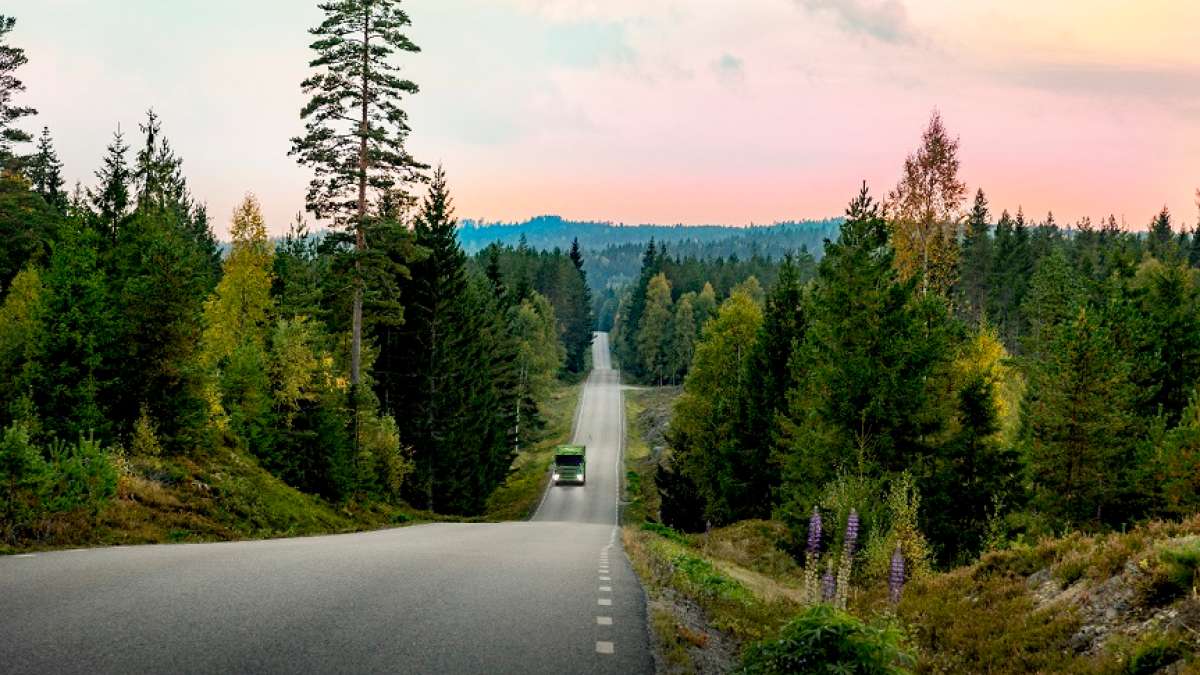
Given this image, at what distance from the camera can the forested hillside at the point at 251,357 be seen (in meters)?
22.3

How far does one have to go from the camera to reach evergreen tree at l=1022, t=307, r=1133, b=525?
28609 mm

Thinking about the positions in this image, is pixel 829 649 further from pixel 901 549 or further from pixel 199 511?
pixel 199 511

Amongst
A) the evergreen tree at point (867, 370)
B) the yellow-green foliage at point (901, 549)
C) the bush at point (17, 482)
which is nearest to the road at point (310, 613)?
the bush at point (17, 482)

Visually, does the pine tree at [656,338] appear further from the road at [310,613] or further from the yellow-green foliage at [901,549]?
the road at [310,613]

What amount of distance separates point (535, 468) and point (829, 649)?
7173 centimetres

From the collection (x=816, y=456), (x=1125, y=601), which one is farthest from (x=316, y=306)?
(x=1125, y=601)

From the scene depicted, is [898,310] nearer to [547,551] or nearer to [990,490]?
[990,490]

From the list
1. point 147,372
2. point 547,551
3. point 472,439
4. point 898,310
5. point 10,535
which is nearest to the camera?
point 10,535

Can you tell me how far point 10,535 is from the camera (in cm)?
1459

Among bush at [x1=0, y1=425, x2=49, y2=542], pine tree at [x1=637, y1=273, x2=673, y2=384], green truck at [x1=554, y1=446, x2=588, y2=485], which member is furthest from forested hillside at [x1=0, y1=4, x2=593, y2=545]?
pine tree at [x1=637, y1=273, x2=673, y2=384]

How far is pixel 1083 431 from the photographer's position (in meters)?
28.5

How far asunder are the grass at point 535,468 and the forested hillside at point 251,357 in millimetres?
2826

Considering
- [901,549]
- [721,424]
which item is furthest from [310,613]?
[721,424]

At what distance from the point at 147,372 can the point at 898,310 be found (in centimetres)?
2386
